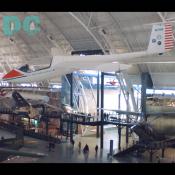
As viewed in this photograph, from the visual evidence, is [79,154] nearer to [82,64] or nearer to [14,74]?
Result: [82,64]

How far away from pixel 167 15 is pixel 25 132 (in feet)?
25.2

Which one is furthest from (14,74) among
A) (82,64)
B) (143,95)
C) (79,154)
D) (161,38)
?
(143,95)

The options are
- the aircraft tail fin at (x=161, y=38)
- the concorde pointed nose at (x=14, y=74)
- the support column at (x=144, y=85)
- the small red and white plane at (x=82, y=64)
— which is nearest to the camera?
the aircraft tail fin at (x=161, y=38)

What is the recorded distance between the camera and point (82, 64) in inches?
536

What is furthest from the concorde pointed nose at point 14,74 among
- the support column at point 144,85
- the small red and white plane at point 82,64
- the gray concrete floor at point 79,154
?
the support column at point 144,85

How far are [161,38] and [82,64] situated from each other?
3045 millimetres

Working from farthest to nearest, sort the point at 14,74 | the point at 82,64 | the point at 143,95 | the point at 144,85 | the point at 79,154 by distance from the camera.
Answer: the point at 143,95 < the point at 144,85 < the point at 79,154 < the point at 14,74 < the point at 82,64

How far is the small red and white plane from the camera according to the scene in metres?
13.1

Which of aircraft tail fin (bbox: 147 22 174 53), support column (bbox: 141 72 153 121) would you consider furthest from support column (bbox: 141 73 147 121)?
aircraft tail fin (bbox: 147 22 174 53)

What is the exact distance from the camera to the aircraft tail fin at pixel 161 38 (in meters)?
12.8

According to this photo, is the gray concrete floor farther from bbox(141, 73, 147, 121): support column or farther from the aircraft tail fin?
the aircraft tail fin

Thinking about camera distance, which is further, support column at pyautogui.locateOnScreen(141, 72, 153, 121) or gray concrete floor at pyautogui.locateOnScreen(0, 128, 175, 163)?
support column at pyautogui.locateOnScreen(141, 72, 153, 121)

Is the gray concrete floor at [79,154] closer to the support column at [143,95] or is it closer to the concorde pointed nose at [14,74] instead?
the support column at [143,95]

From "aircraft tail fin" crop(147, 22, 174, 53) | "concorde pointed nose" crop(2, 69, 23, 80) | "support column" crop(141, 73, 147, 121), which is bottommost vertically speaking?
"support column" crop(141, 73, 147, 121)
